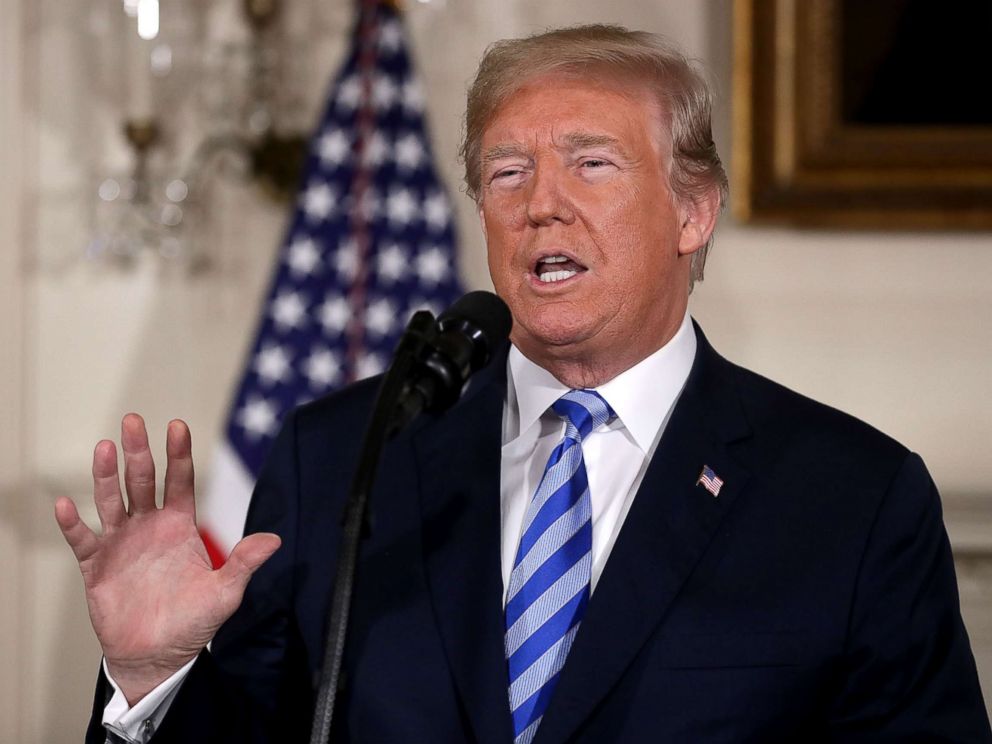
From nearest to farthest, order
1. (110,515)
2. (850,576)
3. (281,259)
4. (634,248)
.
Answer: (110,515), (850,576), (634,248), (281,259)

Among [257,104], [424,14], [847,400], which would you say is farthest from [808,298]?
[257,104]

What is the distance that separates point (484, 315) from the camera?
1406mm

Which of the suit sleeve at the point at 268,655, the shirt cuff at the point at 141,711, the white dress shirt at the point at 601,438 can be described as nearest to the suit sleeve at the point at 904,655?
the white dress shirt at the point at 601,438

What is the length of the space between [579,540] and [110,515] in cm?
63

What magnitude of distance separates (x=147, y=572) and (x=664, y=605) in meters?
0.68

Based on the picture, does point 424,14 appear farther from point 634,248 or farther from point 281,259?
point 634,248

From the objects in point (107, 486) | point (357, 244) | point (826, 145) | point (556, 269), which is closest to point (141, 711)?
point (107, 486)

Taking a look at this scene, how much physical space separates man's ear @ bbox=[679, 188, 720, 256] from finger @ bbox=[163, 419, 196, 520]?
2.79ft

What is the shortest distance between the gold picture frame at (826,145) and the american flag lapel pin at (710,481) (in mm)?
1994

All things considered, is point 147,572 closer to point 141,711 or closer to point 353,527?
point 141,711

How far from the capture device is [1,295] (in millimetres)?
3889

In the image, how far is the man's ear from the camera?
207 cm

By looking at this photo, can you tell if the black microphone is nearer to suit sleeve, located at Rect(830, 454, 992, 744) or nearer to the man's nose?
the man's nose

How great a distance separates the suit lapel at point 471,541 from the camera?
1.74 meters
